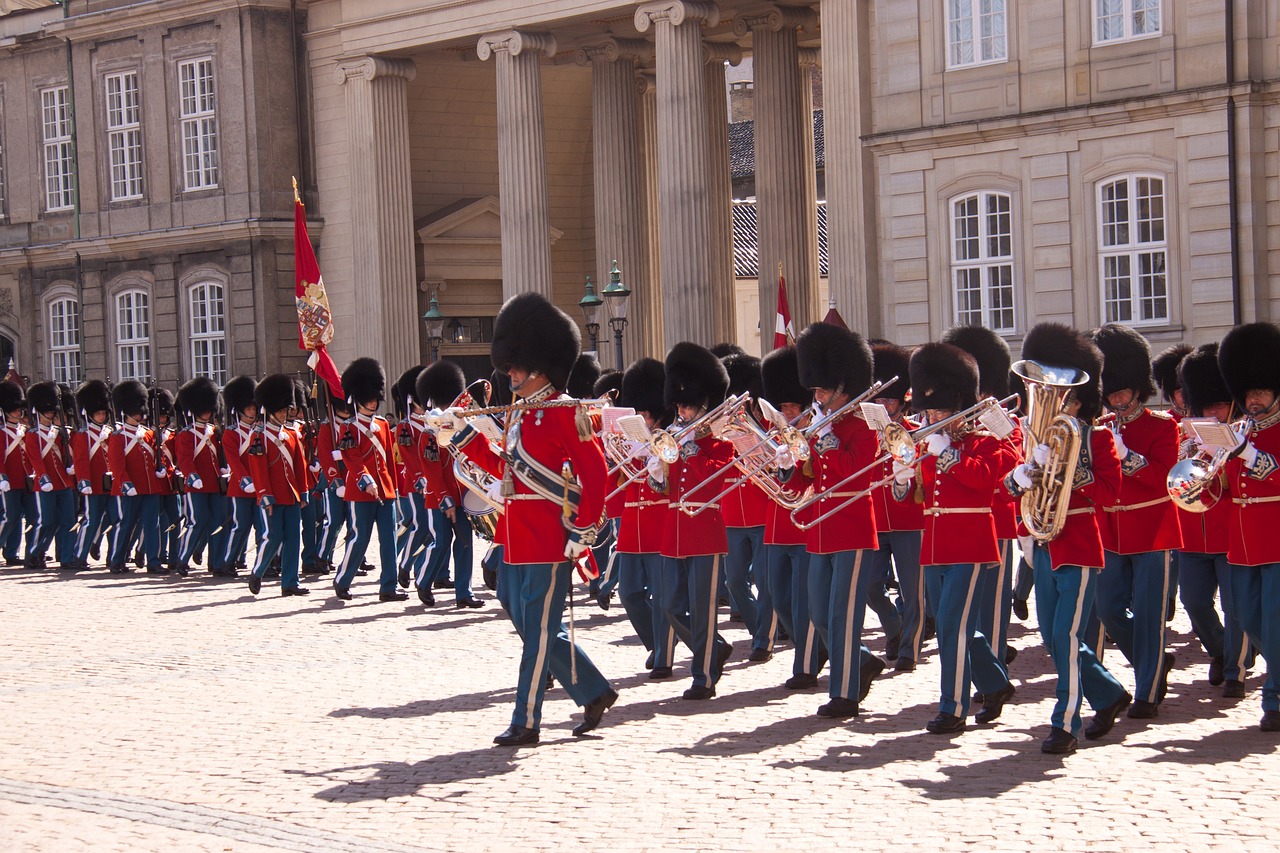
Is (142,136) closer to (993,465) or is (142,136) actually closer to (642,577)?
(642,577)

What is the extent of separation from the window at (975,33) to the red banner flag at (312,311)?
9577mm

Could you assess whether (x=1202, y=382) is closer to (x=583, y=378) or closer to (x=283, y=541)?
(x=583, y=378)

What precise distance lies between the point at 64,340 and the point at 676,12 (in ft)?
51.2

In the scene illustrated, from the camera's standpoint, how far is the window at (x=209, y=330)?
1281 inches

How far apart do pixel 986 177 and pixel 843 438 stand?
46.0 feet

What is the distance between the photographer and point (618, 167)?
29.3 metres

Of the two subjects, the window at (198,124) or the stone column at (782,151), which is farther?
the window at (198,124)

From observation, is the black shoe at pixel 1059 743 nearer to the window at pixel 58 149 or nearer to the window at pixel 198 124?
the window at pixel 198 124

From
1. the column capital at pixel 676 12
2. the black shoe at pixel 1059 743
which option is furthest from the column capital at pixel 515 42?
the black shoe at pixel 1059 743

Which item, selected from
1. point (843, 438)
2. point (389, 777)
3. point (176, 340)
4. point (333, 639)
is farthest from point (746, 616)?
point (176, 340)

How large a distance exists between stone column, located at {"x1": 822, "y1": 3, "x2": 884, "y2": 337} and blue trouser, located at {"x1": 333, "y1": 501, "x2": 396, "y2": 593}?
32.9 ft

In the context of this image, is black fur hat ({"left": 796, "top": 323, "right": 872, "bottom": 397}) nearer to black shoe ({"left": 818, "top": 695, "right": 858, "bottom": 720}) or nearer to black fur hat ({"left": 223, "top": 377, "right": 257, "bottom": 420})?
black shoe ({"left": 818, "top": 695, "right": 858, "bottom": 720})

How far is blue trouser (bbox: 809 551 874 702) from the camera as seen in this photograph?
8.86m

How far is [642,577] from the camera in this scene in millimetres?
10477
